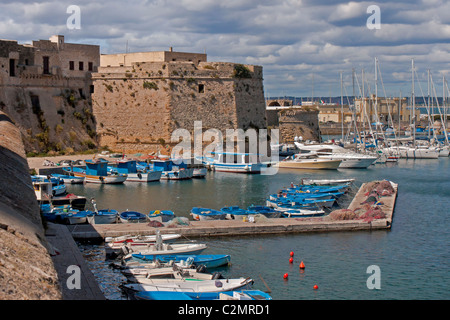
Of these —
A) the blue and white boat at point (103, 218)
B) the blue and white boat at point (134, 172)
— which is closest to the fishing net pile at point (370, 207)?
the blue and white boat at point (103, 218)

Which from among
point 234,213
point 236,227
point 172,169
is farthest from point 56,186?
point 236,227

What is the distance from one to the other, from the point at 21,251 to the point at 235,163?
25.4 metres

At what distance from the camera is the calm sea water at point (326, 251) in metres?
12.2

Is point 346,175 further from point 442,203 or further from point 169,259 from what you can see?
point 169,259

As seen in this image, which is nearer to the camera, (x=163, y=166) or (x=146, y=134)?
(x=163, y=166)

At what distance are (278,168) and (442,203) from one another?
1255cm

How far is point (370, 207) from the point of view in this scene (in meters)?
19.6

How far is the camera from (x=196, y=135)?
1318 inches

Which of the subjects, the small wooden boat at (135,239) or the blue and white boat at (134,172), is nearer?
the small wooden boat at (135,239)

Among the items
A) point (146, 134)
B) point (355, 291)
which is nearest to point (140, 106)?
point (146, 134)

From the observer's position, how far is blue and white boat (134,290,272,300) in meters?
10.3

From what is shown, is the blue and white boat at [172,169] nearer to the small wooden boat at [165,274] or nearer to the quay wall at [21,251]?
the small wooden boat at [165,274]

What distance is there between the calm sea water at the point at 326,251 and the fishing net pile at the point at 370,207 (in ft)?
2.05

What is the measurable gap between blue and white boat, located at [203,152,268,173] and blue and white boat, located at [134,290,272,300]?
805 inches
